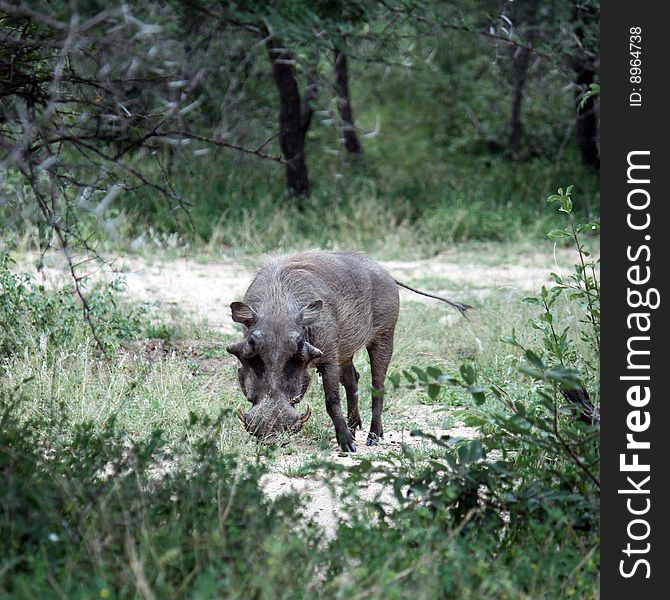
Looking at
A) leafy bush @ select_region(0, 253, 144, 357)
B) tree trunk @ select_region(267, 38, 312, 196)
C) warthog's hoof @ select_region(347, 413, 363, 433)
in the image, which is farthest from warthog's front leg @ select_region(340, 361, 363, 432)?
tree trunk @ select_region(267, 38, 312, 196)

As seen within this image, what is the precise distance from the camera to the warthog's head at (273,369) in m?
5.30

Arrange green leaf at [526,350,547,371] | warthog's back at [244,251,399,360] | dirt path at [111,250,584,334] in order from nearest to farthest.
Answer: green leaf at [526,350,547,371]
warthog's back at [244,251,399,360]
dirt path at [111,250,584,334]

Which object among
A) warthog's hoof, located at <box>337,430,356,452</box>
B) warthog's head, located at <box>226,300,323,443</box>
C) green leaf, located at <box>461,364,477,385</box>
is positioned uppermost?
green leaf, located at <box>461,364,477,385</box>

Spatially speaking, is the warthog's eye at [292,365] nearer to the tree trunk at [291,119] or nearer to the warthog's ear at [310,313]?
the warthog's ear at [310,313]

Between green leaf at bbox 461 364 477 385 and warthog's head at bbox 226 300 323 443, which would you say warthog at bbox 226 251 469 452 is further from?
green leaf at bbox 461 364 477 385

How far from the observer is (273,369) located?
5.42 m

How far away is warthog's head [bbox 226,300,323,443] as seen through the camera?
530 centimetres

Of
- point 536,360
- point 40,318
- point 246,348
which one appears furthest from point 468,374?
point 40,318

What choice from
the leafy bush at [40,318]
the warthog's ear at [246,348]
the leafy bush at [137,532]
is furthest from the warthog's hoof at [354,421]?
the leafy bush at [137,532]

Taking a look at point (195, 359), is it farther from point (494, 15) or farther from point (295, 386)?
point (494, 15)

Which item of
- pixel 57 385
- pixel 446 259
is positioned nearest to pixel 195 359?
pixel 57 385

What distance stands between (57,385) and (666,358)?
11.2ft

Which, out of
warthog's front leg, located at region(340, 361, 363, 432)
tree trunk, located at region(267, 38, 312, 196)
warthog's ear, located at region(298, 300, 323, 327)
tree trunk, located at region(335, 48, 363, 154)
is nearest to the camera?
warthog's ear, located at region(298, 300, 323, 327)

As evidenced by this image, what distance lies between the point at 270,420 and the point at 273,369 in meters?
0.28
